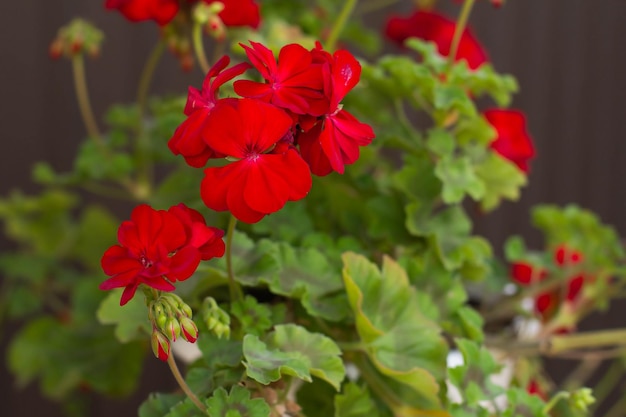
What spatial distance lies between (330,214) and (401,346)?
0.65 feet

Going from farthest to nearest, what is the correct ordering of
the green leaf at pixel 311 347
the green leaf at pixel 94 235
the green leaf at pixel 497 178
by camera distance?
the green leaf at pixel 94 235
the green leaf at pixel 497 178
the green leaf at pixel 311 347

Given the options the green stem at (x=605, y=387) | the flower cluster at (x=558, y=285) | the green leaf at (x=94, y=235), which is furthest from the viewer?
the green stem at (x=605, y=387)

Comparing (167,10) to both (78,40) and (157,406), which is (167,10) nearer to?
(78,40)

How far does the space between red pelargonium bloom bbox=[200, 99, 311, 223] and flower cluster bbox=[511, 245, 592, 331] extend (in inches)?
21.0

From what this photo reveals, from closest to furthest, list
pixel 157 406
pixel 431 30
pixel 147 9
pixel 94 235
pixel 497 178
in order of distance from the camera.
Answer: pixel 157 406
pixel 147 9
pixel 497 178
pixel 431 30
pixel 94 235

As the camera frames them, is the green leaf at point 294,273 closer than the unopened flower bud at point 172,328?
No

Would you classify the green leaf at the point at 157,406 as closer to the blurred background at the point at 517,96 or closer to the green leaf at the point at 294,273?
the green leaf at the point at 294,273

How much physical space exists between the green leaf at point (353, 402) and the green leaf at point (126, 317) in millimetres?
157

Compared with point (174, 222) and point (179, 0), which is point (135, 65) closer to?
point (179, 0)

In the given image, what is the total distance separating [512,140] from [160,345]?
488 mm

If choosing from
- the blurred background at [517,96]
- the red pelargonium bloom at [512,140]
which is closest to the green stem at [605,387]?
the blurred background at [517,96]

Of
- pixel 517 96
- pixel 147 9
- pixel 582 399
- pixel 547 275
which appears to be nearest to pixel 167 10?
pixel 147 9

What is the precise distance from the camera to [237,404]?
52cm

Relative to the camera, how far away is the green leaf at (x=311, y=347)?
0.56 meters
